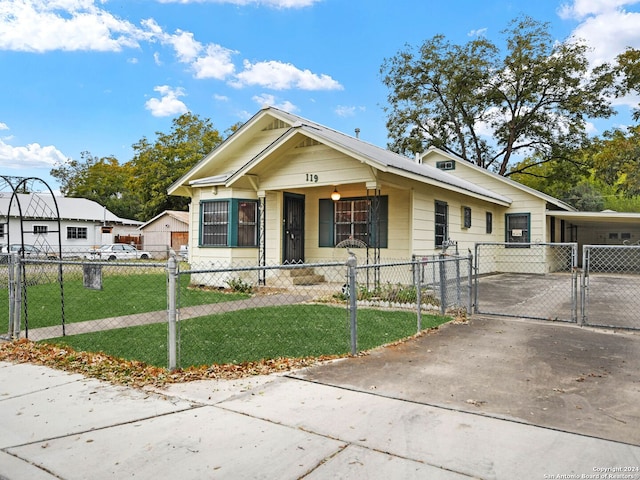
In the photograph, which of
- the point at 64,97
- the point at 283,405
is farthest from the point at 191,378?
the point at 64,97

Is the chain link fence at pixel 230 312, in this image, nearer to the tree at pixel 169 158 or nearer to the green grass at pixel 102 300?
the green grass at pixel 102 300

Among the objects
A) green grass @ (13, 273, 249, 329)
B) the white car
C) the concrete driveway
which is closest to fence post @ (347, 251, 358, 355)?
the concrete driveway

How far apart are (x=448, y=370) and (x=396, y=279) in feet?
25.1

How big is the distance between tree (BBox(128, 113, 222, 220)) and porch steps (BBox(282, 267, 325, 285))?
29646 mm

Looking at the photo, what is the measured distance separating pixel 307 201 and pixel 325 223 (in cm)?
95

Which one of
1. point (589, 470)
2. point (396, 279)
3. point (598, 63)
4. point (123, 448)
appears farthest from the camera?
point (598, 63)

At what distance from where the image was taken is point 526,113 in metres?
29.8

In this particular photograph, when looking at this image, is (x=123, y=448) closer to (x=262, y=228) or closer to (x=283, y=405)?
(x=283, y=405)

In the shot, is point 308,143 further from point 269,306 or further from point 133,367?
point 133,367

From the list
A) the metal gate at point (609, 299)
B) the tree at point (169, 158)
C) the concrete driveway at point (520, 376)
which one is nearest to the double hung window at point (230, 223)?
the concrete driveway at point (520, 376)

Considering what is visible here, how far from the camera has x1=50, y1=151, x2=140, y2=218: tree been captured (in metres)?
52.8

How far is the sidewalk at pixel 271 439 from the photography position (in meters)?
2.71

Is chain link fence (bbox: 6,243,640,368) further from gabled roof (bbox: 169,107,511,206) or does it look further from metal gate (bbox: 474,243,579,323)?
gabled roof (bbox: 169,107,511,206)

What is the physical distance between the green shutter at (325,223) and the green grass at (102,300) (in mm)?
3638
